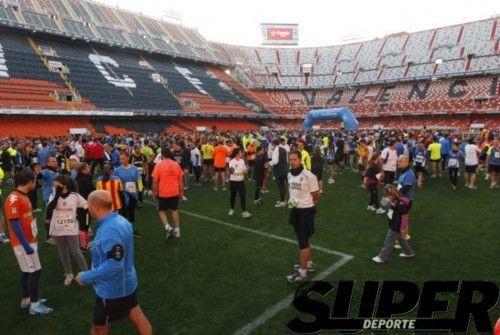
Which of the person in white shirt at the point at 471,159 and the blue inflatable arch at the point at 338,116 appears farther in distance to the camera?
the blue inflatable arch at the point at 338,116

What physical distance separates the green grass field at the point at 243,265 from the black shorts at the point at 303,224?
68cm

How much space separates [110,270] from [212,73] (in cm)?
5510

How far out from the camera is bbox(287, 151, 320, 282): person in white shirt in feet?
18.9

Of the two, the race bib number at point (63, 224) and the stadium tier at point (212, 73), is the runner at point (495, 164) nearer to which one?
the race bib number at point (63, 224)

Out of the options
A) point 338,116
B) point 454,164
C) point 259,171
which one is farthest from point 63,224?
point 338,116

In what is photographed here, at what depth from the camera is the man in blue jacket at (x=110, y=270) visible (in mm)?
3201

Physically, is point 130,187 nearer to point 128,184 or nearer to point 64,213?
point 128,184

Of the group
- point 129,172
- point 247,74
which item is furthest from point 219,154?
point 247,74

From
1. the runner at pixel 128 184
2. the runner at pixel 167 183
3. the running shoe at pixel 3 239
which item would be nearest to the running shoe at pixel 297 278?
the runner at pixel 167 183

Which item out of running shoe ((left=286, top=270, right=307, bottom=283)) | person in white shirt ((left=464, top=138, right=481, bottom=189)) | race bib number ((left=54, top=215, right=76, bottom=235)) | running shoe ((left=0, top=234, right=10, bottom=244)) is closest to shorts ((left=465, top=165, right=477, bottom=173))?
person in white shirt ((left=464, top=138, right=481, bottom=189))

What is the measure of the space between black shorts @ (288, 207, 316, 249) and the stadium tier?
29.9 metres

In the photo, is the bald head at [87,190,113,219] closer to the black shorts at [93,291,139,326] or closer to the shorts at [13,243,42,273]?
the black shorts at [93,291,139,326]

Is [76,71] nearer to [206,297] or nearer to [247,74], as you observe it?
[247,74]

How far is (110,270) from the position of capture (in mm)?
3201
